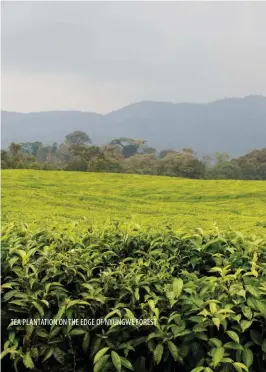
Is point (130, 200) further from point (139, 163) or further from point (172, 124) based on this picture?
point (172, 124)

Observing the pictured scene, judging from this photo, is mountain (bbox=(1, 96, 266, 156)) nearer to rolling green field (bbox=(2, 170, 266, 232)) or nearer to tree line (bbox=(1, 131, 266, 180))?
tree line (bbox=(1, 131, 266, 180))

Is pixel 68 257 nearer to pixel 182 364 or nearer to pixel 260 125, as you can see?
pixel 182 364

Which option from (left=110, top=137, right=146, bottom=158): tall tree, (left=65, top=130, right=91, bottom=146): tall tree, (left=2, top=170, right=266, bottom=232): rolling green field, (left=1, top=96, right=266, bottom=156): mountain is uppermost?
(left=1, top=96, right=266, bottom=156): mountain

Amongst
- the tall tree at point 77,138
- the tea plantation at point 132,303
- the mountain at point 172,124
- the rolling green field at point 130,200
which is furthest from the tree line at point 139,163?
the mountain at point 172,124

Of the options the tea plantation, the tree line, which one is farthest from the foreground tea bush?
the tree line

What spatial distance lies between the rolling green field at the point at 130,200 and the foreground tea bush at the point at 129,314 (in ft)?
8.32

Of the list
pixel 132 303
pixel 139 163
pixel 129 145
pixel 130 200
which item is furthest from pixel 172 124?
pixel 132 303

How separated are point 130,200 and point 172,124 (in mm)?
85708

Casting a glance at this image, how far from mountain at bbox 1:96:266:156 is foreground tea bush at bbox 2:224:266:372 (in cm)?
6735

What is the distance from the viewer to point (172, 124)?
302 feet

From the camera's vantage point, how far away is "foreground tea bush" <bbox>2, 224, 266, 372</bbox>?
166cm

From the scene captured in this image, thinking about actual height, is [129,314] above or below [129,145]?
below

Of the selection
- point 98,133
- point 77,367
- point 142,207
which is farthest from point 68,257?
point 98,133

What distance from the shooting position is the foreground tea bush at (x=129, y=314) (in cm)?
166
